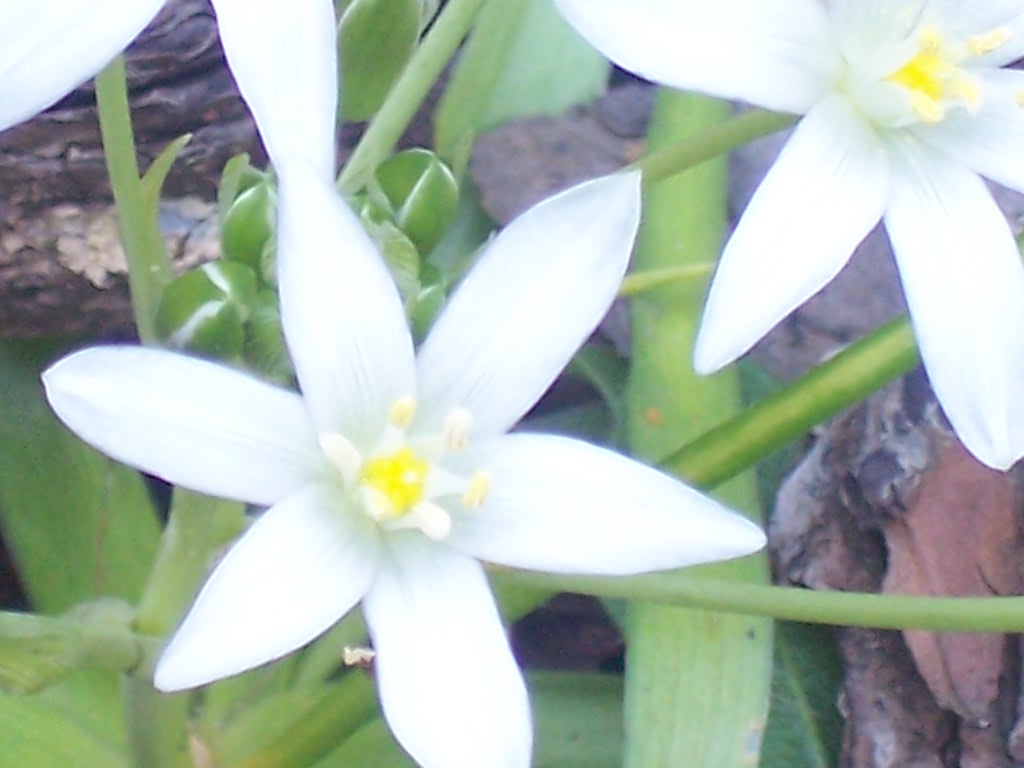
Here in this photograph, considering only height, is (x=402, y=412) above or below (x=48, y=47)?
below

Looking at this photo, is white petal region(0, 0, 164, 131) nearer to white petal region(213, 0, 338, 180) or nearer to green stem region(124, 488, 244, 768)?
white petal region(213, 0, 338, 180)

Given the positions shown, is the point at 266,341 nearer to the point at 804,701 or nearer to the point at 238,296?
the point at 238,296

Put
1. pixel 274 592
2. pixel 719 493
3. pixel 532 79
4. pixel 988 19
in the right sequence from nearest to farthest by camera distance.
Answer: pixel 274 592, pixel 988 19, pixel 719 493, pixel 532 79

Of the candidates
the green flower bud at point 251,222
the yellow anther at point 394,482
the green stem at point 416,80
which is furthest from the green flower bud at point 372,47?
the yellow anther at point 394,482

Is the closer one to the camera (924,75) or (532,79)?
(924,75)

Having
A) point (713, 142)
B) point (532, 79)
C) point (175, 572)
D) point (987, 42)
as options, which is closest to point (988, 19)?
point (987, 42)

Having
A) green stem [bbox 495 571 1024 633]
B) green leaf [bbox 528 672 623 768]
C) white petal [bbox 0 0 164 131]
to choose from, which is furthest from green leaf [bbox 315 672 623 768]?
white petal [bbox 0 0 164 131]

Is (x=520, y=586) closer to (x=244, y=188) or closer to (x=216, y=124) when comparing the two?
(x=244, y=188)
